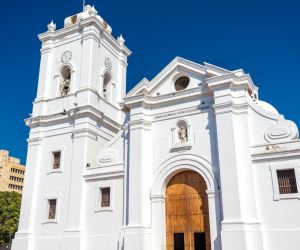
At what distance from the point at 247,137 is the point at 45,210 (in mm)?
11685

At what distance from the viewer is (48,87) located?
76.8 ft

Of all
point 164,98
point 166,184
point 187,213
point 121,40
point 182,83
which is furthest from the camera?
point 121,40

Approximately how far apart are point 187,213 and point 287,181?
4734 mm

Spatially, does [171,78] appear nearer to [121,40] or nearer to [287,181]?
[287,181]

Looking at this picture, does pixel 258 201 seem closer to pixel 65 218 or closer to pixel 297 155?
pixel 297 155

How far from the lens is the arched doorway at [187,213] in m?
16.2

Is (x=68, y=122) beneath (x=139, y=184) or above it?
above

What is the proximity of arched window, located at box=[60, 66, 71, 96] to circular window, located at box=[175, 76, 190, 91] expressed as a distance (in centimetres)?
769

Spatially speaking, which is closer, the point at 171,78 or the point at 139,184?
the point at 139,184

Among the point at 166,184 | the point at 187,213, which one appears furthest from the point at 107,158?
the point at 187,213

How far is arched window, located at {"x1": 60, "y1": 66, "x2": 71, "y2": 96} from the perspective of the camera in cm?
2319

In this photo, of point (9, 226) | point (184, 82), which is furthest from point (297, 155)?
point (9, 226)

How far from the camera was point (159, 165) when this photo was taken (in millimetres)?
17984

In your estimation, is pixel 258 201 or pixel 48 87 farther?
pixel 48 87
